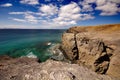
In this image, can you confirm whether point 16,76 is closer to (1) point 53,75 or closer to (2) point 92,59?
(1) point 53,75

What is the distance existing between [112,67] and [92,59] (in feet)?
9.41

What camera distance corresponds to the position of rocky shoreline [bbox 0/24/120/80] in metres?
9.07

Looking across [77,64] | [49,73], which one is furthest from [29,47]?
[49,73]

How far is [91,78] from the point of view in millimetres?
8961

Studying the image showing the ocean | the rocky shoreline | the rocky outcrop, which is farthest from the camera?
the ocean

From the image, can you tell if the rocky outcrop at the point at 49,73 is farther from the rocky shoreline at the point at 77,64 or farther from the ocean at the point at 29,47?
the ocean at the point at 29,47

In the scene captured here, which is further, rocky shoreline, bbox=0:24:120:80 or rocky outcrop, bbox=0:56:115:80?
rocky shoreline, bbox=0:24:120:80

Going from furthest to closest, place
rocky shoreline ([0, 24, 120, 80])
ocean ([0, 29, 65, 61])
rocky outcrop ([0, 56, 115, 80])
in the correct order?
ocean ([0, 29, 65, 61]), rocky shoreline ([0, 24, 120, 80]), rocky outcrop ([0, 56, 115, 80])

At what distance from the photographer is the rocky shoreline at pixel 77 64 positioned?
29.8 feet

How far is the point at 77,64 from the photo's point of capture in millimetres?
11469

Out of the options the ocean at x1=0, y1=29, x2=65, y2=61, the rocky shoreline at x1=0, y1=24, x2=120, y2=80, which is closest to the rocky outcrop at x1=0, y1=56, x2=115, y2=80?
the rocky shoreline at x1=0, y1=24, x2=120, y2=80

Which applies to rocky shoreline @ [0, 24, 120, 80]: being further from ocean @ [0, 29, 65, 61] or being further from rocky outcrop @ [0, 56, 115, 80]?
ocean @ [0, 29, 65, 61]

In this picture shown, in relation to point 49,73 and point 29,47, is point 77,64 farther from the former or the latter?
point 29,47

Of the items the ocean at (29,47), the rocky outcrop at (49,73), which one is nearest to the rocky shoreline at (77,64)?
the rocky outcrop at (49,73)
